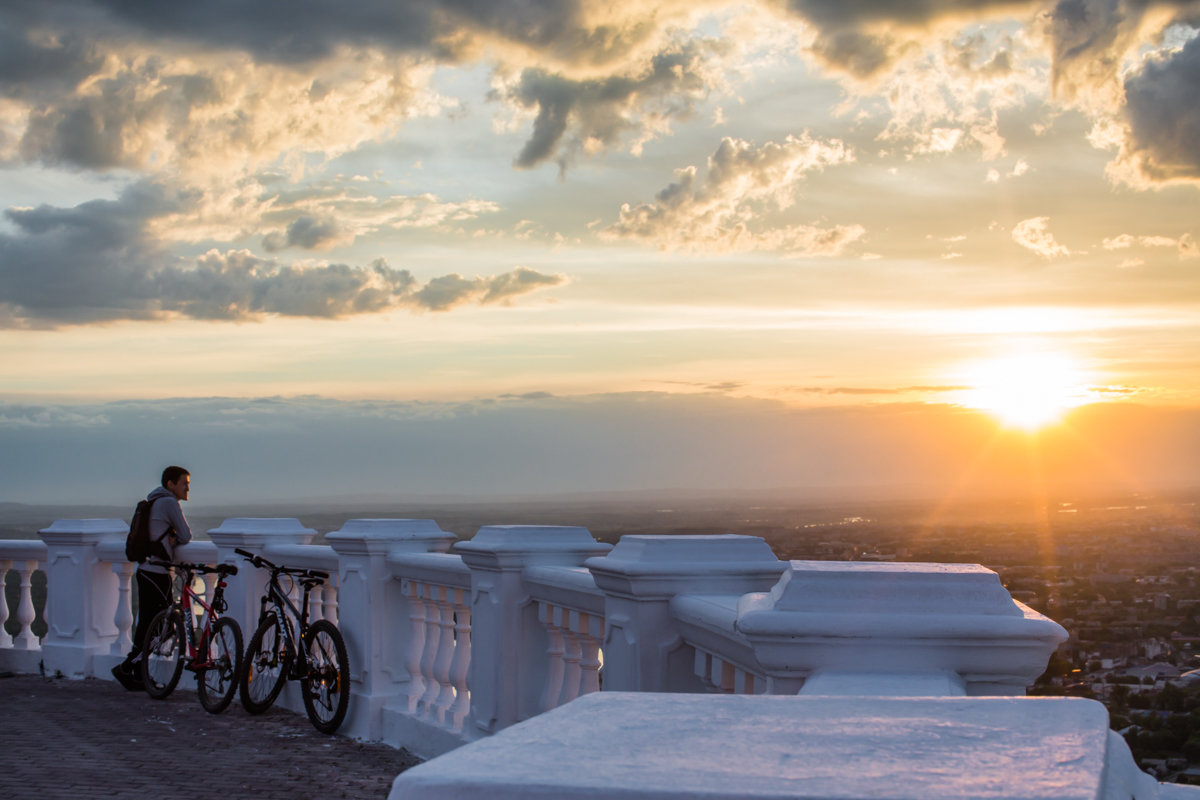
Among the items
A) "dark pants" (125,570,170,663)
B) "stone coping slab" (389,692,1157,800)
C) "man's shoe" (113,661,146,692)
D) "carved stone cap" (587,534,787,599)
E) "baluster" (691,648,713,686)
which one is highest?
"stone coping slab" (389,692,1157,800)

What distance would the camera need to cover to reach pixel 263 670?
898 cm

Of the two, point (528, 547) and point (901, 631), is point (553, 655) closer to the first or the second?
point (528, 547)

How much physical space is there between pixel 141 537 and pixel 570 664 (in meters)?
6.01

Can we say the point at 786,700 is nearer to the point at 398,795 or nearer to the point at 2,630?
the point at 398,795

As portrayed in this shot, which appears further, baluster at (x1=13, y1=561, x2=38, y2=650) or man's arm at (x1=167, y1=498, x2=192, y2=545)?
baluster at (x1=13, y1=561, x2=38, y2=650)

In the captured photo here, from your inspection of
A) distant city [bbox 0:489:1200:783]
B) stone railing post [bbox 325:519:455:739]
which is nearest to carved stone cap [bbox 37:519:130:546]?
stone railing post [bbox 325:519:455:739]

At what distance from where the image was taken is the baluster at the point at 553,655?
5.96 meters

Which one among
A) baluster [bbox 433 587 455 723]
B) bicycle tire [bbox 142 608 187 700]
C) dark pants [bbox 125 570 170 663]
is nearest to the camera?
baluster [bbox 433 587 455 723]

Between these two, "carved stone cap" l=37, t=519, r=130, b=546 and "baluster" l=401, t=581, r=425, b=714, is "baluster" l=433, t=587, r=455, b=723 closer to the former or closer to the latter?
"baluster" l=401, t=581, r=425, b=714

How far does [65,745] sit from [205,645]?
4.72ft

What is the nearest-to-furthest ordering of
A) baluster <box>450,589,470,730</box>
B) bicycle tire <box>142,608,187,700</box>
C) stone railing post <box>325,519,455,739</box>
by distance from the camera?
baluster <box>450,589,470,730</box> < stone railing post <box>325,519,455,739</box> < bicycle tire <box>142,608,187,700</box>

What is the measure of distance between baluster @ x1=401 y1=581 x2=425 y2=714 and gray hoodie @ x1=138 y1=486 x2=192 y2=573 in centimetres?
344

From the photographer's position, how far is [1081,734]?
4.62 ft

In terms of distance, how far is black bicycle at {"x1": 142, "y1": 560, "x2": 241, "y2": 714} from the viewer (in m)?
9.22
